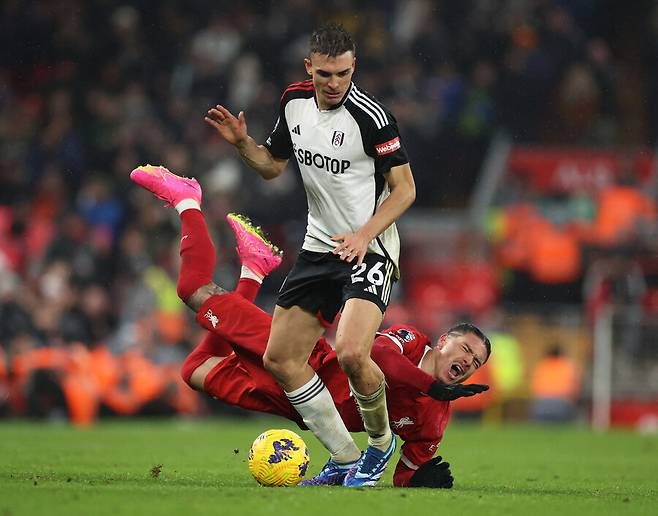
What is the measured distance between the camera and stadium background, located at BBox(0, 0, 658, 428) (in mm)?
14156

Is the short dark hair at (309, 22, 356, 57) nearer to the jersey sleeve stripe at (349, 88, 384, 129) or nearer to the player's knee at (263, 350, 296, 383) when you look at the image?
the jersey sleeve stripe at (349, 88, 384, 129)

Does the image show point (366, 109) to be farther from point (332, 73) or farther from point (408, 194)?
point (408, 194)

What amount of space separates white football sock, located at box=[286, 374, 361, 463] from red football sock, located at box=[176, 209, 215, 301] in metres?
1.31

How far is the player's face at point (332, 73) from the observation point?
6324 mm

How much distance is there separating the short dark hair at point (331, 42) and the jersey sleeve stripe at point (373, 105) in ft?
0.91

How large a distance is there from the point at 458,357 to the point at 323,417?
0.84 m

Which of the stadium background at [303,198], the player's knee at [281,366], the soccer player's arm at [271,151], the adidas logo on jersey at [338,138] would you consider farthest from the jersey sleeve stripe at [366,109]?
the stadium background at [303,198]

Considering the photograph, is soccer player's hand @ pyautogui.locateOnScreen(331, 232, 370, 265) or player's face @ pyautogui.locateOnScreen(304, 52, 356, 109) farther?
player's face @ pyautogui.locateOnScreen(304, 52, 356, 109)

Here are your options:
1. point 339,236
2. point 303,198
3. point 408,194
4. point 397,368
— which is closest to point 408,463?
point 397,368

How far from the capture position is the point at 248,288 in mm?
7902

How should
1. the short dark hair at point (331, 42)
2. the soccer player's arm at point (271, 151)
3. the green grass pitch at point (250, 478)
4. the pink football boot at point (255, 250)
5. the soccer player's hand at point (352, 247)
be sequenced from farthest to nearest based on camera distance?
the pink football boot at point (255, 250) < the soccer player's arm at point (271, 151) < the short dark hair at point (331, 42) < the soccer player's hand at point (352, 247) < the green grass pitch at point (250, 478)

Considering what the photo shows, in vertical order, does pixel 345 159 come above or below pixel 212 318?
above

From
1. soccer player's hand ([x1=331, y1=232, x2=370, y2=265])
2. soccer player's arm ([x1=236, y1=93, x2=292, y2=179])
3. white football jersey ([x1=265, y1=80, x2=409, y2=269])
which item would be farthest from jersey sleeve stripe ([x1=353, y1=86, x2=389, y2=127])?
soccer player's hand ([x1=331, y1=232, x2=370, y2=265])

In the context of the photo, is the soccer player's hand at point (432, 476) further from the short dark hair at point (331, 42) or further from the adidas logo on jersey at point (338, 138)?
the short dark hair at point (331, 42)
